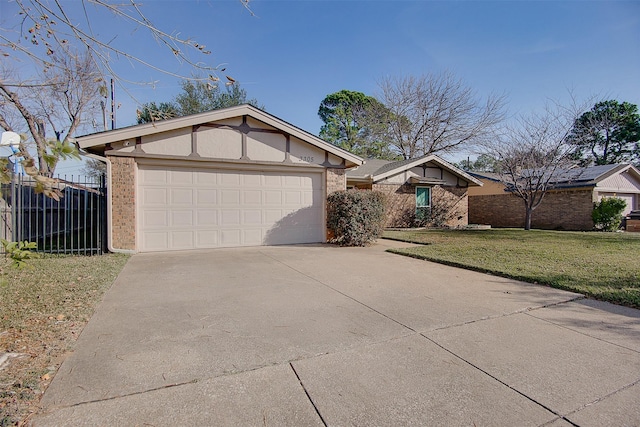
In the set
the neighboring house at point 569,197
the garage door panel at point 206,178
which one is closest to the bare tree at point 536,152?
the neighboring house at point 569,197

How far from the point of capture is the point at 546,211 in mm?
17781

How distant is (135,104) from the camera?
10.7 ft

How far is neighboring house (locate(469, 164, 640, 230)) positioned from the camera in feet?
52.3

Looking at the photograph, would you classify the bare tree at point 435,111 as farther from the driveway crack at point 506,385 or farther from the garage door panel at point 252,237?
the driveway crack at point 506,385

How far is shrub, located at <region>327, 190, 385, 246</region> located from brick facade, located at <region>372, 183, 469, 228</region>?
15.9 feet

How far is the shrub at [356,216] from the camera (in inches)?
366

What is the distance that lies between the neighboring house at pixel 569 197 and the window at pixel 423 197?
4838mm

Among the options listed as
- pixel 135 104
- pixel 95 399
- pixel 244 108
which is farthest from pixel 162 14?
pixel 244 108

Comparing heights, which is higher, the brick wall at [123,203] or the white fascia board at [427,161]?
the white fascia board at [427,161]

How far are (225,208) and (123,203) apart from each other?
8.24 feet

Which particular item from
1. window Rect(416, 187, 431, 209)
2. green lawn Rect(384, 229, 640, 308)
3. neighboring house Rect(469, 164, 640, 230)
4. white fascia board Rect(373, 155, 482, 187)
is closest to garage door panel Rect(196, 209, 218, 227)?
green lawn Rect(384, 229, 640, 308)

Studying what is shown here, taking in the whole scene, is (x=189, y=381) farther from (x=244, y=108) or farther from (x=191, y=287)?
(x=244, y=108)

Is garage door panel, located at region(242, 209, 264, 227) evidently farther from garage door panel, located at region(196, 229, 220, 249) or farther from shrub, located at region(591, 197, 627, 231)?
shrub, located at region(591, 197, 627, 231)

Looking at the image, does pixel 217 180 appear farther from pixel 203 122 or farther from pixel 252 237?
pixel 252 237
